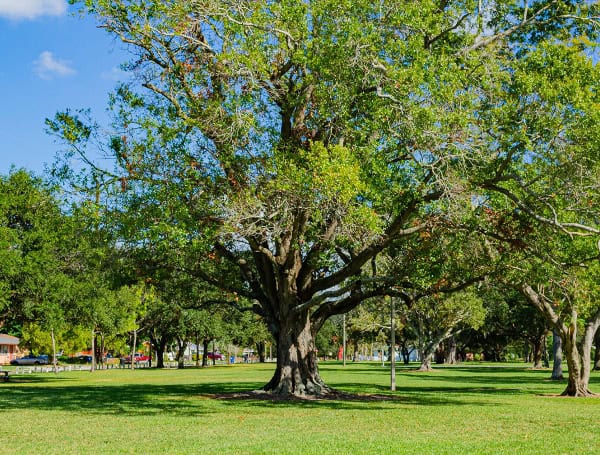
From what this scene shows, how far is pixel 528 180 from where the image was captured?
1847 cm

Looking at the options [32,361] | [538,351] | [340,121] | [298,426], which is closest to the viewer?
[298,426]

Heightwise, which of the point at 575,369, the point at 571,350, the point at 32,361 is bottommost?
the point at 32,361

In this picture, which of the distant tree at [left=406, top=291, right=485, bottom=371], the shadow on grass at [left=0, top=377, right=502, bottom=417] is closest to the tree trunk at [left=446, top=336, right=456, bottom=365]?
the distant tree at [left=406, top=291, right=485, bottom=371]

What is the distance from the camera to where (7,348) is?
10569 centimetres

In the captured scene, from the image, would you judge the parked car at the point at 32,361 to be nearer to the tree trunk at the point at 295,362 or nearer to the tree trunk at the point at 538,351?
the tree trunk at the point at 538,351

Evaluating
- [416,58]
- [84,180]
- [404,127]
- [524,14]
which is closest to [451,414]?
[404,127]

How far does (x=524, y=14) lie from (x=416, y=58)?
13.7 feet

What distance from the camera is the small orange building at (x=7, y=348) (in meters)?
99.8

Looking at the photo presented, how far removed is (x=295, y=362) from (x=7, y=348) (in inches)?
3706

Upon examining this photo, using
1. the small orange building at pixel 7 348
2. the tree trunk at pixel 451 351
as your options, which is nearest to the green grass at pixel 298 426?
the tree trunk at pixel 451 351

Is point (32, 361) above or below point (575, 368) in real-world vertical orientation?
below

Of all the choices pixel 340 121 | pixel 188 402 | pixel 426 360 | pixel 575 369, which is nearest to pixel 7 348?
pixel 426 360

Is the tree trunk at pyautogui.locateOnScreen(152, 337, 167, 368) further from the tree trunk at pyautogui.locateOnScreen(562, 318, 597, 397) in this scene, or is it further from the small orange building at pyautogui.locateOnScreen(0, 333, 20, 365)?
the tree trunk at pyautogui.locateOnScreen(562, 318, 597, 397)

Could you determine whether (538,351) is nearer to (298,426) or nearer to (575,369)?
(575,369)
